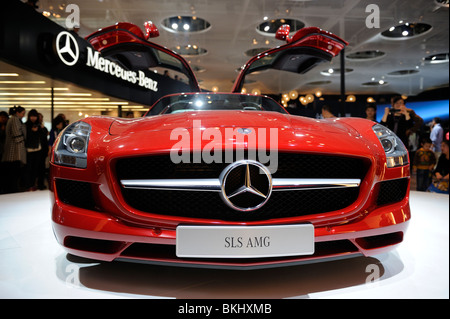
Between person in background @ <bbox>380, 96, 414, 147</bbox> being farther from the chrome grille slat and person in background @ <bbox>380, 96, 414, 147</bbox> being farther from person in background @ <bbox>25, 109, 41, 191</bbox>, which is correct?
person in background @ <bbox>25, 109, 41, 191</bbox>

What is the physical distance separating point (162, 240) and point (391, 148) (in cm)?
112

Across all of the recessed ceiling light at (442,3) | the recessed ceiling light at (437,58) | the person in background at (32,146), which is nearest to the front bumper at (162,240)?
A: the person in background at (32,146)

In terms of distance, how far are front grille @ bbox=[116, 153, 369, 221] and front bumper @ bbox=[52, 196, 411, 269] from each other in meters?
0.11

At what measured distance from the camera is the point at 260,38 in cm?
800

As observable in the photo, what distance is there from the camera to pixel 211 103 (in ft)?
7.50

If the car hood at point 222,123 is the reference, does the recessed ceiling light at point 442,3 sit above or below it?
above

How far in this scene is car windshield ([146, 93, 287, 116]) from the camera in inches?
89.0

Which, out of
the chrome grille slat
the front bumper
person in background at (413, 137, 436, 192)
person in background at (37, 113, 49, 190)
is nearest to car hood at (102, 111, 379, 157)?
the chrome grille slat

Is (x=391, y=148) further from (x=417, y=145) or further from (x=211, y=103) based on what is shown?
(x=417, y=145)

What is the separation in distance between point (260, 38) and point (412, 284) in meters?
7.63

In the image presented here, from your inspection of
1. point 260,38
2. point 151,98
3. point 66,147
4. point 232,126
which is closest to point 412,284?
point 232,126

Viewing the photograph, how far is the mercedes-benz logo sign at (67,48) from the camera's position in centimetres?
594

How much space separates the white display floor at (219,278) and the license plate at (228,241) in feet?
0.63

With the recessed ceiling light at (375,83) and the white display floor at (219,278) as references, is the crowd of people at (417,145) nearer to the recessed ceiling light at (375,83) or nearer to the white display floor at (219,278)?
the white display floor at (219,278)
